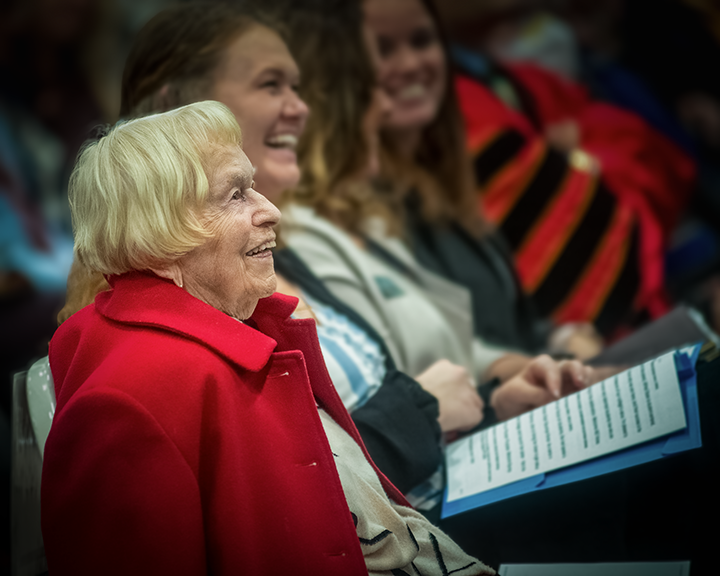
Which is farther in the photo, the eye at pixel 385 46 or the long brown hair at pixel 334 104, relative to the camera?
the eye at pixel 385 46

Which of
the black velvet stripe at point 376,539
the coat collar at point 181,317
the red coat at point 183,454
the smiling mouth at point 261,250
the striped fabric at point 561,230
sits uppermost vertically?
the striped fabric at point 561,230

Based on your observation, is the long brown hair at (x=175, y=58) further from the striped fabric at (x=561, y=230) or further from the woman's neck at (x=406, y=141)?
the striped fabric at (x=561, y=230)

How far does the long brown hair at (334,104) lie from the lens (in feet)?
5.81

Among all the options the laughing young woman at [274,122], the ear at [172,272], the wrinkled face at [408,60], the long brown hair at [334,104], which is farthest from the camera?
the wrinkled face at [408,60]

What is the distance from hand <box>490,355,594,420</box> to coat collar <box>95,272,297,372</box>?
0.72 metres

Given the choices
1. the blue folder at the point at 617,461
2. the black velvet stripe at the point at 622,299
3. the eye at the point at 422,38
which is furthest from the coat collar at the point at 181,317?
the black velvet stripe at the point at 622,299

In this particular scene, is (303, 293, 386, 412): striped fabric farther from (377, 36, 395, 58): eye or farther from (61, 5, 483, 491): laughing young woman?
(377, 36, 395, 58): eye

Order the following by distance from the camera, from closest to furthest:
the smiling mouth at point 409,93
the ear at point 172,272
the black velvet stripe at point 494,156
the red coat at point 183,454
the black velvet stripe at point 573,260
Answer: the red coat at point 183,454 < the ear at point 172,272 < the smiling mouth at point 409,93 < the black velvet stripe at point 573,260 < the black velvet stripe at point 494,156

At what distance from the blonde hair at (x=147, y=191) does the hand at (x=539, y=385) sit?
820 millimetres

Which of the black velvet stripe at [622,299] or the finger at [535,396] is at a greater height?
the black velvet stripe at [622,299]

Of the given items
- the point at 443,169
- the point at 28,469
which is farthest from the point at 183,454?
the point at 443,169

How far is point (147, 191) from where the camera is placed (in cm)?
86

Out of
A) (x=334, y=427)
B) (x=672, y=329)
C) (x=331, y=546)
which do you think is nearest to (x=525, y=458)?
(x=334, y=427)

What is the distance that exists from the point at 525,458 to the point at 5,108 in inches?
89.5
